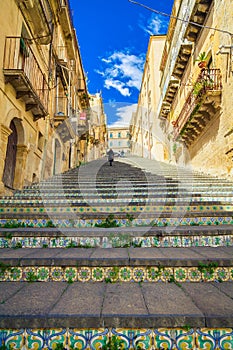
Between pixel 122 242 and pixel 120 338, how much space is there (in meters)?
1.53

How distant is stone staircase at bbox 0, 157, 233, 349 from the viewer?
1482 mm

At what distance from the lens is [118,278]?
221 centimetres

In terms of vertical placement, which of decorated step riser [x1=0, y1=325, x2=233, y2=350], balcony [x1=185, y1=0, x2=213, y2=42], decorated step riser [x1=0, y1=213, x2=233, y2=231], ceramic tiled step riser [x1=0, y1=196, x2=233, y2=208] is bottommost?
decorated step riser [x1=0, y1=325, x2=233, y2=350]

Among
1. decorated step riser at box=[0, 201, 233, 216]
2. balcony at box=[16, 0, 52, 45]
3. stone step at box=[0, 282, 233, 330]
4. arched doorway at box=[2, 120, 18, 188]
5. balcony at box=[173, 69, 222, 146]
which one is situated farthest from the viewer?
balcony at box=[173, 69, 222, 146]

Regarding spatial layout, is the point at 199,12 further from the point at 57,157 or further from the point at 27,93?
the point at 57,157

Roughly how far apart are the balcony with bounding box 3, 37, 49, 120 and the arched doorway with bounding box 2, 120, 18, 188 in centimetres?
106

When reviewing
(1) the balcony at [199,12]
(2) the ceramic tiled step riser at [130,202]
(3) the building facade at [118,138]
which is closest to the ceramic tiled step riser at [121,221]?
(2) the ceramic tiled step riser at [130,202]

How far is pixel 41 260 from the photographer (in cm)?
229

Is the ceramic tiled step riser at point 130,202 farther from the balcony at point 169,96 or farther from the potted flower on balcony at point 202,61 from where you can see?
the balcony at point 169,96

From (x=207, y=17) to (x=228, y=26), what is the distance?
296 centimetres

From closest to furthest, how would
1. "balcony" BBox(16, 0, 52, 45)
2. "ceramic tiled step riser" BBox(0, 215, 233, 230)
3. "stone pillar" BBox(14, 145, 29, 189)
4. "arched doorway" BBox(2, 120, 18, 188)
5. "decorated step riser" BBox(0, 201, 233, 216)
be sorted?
"ceramic tiled step riser" BBox(0, 215, 233, 230) → "decorated step riser" BBox(0, 201, 233, 216) → "arched doorway" BBox(2, 120, 18, 188) → "stone pillar" BBox(14, 145, 29, 189) → "balcony" BBox(16, 0, 52, 45)

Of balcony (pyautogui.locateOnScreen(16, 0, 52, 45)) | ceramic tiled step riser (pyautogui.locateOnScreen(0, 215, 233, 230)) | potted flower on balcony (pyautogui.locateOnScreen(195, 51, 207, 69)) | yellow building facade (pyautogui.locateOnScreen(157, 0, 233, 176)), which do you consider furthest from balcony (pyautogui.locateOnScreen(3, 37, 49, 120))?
potted flower on balcony (pyautogui.locateOnScreen(195, 51, 207, 69))

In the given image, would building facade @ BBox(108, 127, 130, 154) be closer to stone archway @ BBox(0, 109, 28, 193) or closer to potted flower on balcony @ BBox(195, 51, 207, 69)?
potted flower on balcony @ BBox(195, 51, 207, 69)

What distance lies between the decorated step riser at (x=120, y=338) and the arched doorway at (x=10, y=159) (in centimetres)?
595
